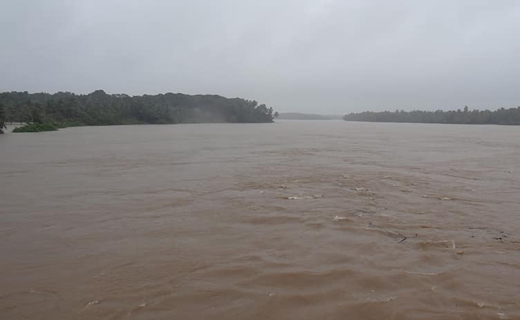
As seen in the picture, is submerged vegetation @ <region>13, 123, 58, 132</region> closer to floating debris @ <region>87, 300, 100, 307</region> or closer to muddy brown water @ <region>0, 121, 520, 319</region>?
muddy brown water @ <region>0, 121, 520, 319</region>

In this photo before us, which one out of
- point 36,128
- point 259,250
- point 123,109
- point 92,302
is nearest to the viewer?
point 92,302

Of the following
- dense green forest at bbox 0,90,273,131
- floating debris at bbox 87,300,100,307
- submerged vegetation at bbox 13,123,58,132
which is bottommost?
floating debris at bbox 87,300,100,307

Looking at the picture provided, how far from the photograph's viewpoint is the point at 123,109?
222ft

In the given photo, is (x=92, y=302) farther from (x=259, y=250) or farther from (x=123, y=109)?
(x=123, y=109)

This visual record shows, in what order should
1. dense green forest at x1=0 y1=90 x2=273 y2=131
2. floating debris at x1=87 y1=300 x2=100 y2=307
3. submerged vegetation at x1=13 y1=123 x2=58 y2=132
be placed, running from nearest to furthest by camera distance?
floating debris at x1=87 y1=300 x2=100 y2=307 < submerged vegetation at x1=13 y1=123 x2=58 y2=132 < dense green forest at x1=0 y1=90 x2=273 y2=131

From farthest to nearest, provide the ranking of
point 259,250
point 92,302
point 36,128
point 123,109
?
point 123,109 < point 36,128 < point 259,250 < point 92,302

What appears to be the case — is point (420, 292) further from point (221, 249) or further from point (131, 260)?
point (131, 260)

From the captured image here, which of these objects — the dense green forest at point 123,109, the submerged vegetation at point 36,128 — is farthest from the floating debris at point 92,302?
the submerged vegetation at point 36,128

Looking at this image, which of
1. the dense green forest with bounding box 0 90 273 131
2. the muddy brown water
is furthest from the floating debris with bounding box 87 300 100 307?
the dense green forest with bounding box 0 90 273 131

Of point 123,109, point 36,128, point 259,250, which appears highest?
point 123,109

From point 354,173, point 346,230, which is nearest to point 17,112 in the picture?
point 354,173

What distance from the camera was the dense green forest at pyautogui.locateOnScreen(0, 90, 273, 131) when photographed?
50.2m

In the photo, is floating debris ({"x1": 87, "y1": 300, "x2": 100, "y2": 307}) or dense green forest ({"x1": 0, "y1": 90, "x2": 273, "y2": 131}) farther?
dense green forest ({"x1": 0, "y1": 90, "x2": 273, "y2": 131})

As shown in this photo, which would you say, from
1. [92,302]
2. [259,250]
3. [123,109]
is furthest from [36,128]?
[92,302]
